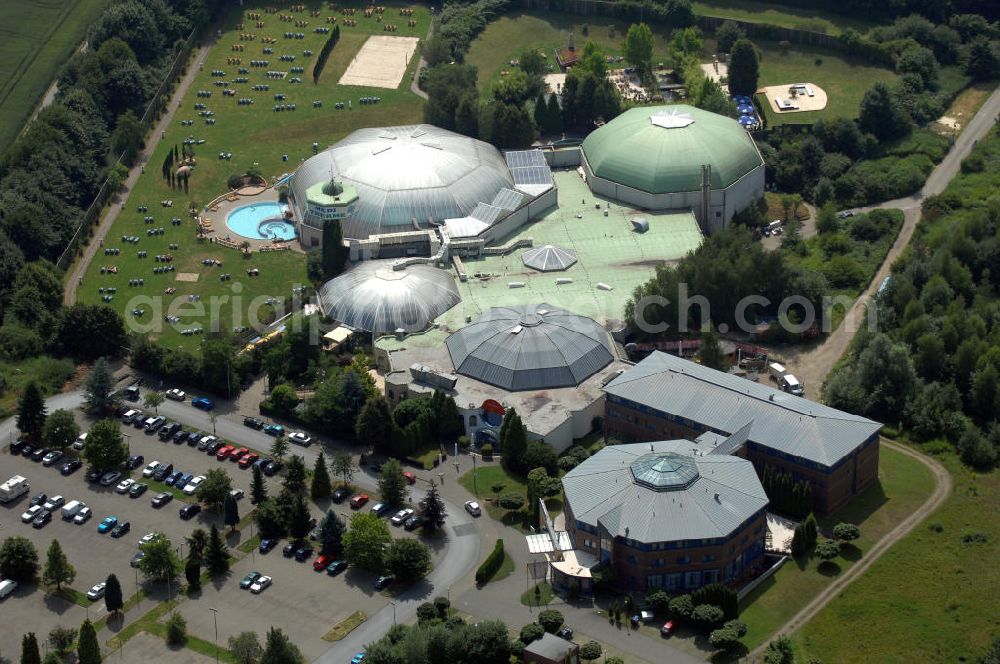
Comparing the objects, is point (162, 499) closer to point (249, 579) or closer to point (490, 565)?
point (249, 579)

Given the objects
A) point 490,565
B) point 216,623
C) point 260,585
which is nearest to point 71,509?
point 260,585

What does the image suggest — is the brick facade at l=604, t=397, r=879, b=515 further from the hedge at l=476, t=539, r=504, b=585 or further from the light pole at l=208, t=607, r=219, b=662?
the light pole at l=208, t=607, r=219, b=662

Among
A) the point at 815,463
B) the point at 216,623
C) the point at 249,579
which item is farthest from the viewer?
the point at 815,463

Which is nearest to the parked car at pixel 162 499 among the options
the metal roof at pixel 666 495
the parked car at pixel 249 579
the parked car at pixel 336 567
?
the parked car at pixel 249 579

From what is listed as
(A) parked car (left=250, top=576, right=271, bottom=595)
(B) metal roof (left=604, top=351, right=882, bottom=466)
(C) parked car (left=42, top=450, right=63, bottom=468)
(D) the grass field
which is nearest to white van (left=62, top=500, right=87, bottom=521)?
(C) parked car (left=42, top=450, right=63, bottom=468)

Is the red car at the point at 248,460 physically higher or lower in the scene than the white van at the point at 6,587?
lower

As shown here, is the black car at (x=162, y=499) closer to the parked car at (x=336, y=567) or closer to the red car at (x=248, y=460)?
the red car at (x=248, y=460)
